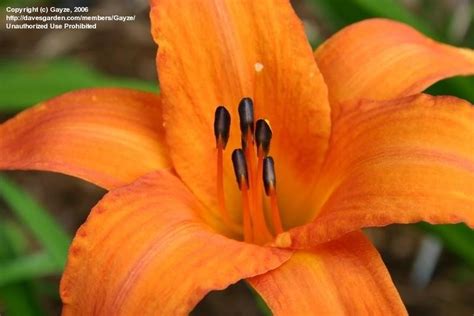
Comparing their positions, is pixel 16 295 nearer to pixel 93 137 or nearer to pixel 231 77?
pixel 93 137

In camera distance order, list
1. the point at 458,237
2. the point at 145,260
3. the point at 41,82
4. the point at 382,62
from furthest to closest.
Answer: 1. the point at 41,82
2. the point at 458,237
3. the point at 382,62
4. the point at 145,260

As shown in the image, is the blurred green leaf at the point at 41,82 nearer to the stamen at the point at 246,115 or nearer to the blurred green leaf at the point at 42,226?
the blurred green leaf at the point at 42,226

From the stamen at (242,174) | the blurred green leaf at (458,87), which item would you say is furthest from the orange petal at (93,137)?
the blurred green leaf at (458,87)

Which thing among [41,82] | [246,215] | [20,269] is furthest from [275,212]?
[41,82]

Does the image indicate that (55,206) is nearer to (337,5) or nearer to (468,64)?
(337,5)

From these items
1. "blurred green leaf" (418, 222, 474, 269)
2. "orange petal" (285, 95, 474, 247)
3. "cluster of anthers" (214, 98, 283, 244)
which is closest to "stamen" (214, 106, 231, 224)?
"cluster of anthers" (214, 98, 283, 244)
